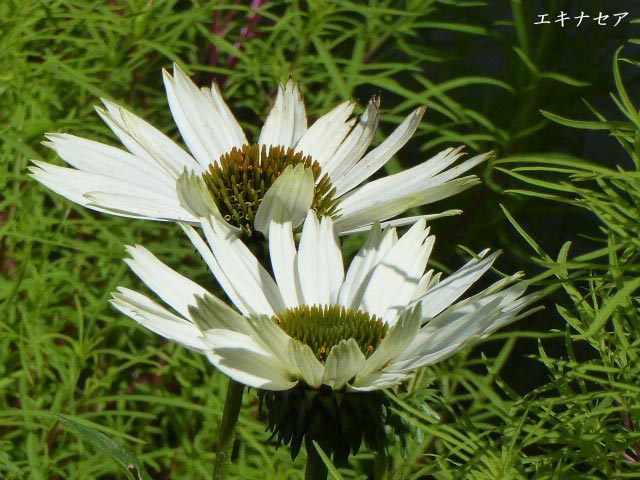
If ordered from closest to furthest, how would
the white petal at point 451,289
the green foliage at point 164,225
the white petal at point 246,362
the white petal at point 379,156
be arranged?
the white petal at point 246,362, the white petal at point 451,289, the white petal at point 379,156, the green foliage at point 164,225

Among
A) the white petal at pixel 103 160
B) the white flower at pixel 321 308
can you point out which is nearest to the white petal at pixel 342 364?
the white flower at pixel 321 308

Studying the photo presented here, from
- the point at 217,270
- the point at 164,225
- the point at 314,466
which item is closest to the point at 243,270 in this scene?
the point at 217,270

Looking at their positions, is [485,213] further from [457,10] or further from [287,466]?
[287,466]

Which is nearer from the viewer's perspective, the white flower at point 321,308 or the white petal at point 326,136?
the white flower at point 321,308

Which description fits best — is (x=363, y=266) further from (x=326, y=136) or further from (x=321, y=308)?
(x=326, y=136)

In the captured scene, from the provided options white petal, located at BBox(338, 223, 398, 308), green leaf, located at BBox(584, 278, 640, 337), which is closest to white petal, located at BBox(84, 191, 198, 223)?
white petal, located at BBox(338, 223, 398, 308)

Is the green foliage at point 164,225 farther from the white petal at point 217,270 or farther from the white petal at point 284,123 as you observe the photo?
the white petal at point 217,270

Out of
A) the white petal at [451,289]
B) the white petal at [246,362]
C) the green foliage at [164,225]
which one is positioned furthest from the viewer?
the green foliage at [164,225]

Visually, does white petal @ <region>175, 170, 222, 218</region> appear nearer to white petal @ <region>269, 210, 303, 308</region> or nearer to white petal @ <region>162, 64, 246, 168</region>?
white petal @ <region>269, 210, 303, 308</region>
